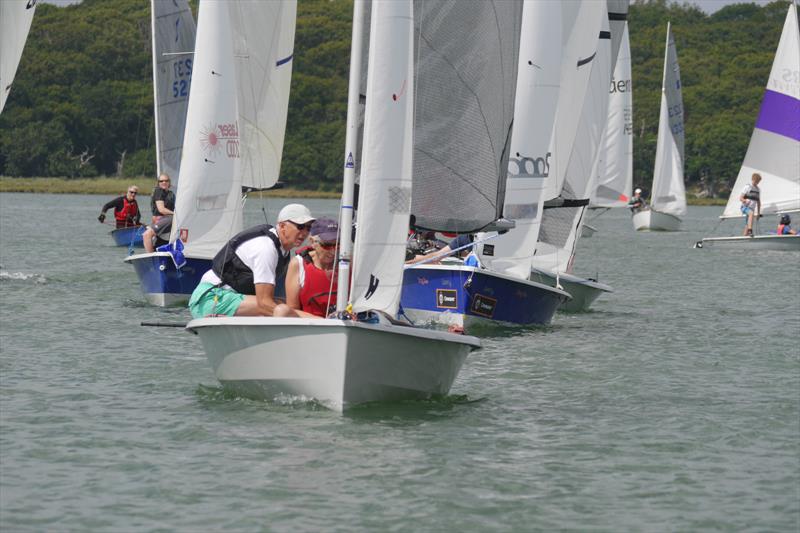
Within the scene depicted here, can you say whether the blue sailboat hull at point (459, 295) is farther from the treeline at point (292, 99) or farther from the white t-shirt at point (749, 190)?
the treeline at point (292, 99)

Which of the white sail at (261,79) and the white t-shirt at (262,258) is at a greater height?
the white sail at (261,79)

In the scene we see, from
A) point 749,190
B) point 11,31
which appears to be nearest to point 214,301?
point 11,31

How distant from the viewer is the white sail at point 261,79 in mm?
23656

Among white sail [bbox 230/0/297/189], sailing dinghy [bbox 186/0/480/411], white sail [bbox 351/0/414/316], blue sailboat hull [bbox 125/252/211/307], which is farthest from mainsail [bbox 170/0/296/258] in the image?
white sail [bbox 351/0/414/316]

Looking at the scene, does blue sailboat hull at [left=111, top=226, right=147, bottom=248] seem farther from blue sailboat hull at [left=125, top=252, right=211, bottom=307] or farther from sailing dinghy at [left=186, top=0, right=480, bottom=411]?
sailing dinghy at [left=186, top=0, right=480, bottom=411]

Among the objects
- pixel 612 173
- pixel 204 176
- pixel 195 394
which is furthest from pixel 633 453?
pixel 612 173

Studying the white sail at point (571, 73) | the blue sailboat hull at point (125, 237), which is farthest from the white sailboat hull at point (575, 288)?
the blue sailboat hull at point (125, 237)

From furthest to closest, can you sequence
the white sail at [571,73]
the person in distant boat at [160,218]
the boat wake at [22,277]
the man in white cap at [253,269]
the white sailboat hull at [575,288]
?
the boat wake at [22,277] → the person in distant boat at [160,218] → the white sailboat hull at [575,288] → the white sail at [571,73] → the man in white cap at [253,269]

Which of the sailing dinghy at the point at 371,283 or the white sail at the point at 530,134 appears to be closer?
the sailing dinghy at the point at 371,283

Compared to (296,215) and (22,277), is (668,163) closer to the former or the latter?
(22,277)

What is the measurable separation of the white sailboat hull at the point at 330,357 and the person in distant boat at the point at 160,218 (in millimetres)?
11287

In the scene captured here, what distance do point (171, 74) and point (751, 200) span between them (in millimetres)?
16291

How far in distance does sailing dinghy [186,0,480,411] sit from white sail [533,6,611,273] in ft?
29.8

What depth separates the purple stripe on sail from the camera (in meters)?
41.5
